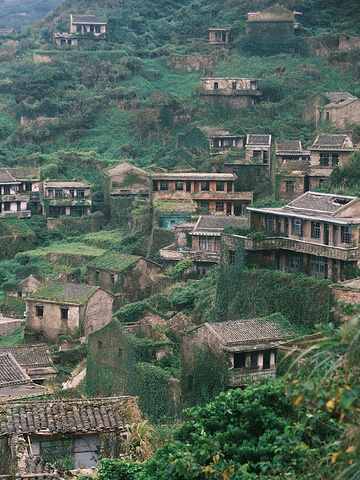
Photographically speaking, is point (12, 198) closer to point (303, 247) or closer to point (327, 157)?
point (327, 157)

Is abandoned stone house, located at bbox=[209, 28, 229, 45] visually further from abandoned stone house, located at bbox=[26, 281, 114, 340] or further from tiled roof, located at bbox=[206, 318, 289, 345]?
tiled roof, located at bbox=[206, 318, 289, 345]

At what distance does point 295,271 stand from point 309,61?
45.5m

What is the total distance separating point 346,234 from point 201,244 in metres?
15.1

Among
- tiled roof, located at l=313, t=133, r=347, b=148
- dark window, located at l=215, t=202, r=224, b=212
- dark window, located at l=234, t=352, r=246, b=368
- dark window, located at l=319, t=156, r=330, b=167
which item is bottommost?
dark window, located at l=234, t=352, r=246, b=368

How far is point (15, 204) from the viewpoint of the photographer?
68.4 metres

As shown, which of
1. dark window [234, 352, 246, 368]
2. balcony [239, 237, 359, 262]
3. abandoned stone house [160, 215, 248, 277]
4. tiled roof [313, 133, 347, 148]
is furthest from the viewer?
tiled roof [313, 133, 347, 148]

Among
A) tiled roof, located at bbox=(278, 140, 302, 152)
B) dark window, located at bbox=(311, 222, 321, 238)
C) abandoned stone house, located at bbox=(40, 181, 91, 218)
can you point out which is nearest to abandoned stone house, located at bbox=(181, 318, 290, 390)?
dark window, located at bbox=(311, 222, 321, 238)

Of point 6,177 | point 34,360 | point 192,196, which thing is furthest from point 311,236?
point 6,177

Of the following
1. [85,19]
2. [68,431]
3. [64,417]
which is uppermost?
[85,19]

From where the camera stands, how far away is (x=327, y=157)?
5472cm

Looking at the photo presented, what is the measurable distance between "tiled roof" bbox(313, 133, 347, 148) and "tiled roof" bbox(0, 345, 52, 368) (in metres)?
18.5

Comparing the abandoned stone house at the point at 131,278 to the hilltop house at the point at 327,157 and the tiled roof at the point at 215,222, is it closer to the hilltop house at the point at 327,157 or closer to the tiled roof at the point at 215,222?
the tiled roof at the point at 215,222

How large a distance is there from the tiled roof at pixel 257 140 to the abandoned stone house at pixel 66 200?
10763 mm

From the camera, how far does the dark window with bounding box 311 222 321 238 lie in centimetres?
3962
